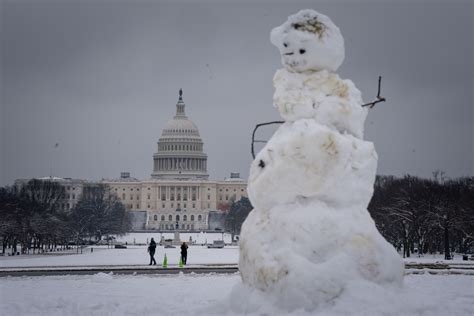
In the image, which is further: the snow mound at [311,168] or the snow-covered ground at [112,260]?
the snow-covered ground at [112,260]

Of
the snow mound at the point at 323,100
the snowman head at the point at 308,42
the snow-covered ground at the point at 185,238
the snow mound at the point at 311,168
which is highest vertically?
the snowman head at the point at 308,42

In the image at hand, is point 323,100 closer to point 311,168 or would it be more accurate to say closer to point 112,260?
point 311,168

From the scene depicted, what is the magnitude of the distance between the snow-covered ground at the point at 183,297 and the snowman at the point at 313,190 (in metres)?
0.46

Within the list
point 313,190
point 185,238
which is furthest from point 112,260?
point 185,238

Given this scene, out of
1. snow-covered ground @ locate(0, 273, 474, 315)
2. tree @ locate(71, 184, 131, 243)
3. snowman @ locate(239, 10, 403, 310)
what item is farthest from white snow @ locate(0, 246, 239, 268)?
tree @ locate(71, 184, 131, 243)

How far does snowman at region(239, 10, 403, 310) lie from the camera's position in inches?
637

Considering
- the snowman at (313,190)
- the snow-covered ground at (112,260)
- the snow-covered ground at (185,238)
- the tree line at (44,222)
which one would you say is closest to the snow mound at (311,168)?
the snowman at (313,190)

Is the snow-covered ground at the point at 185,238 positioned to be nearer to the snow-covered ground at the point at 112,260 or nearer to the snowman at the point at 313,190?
the snow-covered ground at the point at 112,260

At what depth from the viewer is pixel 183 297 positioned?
2103cm

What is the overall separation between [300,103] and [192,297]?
6.51m

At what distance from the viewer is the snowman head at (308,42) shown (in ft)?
58.2

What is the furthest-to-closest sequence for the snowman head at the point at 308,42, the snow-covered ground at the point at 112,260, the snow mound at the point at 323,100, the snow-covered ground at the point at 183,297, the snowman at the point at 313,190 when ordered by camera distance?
1. the snow-covered ground at the point at 112,260
2. the snowman head at the point at 308,42
3. the snow mound at the point at 323,100
4. the snowman at the point at 313,190
5. the snow-covered ground at the point at 183,297

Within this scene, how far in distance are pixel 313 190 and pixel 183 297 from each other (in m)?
5.91

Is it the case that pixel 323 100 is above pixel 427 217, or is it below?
above
